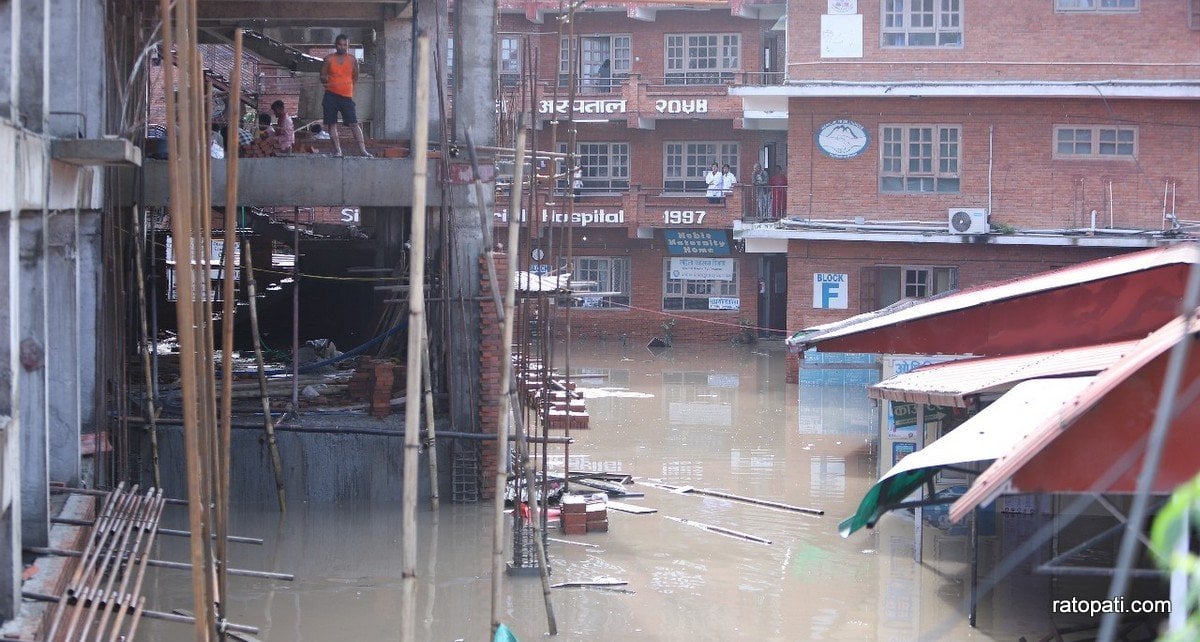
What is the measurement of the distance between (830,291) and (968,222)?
9.15 feet

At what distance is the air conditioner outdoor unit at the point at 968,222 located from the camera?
23.9m

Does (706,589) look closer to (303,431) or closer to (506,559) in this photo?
(506,559)

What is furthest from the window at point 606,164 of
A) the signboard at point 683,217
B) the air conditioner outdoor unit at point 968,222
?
the air conditioner outdoor unit at point 968,222

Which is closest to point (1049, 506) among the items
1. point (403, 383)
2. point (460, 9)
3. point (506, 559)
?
point (506, 559)

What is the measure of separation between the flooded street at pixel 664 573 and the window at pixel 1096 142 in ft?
34.0

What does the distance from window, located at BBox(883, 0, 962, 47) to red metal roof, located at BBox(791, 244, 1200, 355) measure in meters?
11.8

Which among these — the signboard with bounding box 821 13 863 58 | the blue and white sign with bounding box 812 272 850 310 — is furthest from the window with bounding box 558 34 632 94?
the blue and white sign with bounding box 812 272 850 310

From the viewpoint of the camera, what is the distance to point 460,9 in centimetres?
1361

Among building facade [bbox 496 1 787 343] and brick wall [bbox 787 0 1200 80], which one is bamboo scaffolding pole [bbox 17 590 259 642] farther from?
building facade [bbox 496 1 787 343]

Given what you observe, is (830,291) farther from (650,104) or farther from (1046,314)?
(1046,314)

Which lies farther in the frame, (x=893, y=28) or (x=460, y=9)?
(x=893, y=28)

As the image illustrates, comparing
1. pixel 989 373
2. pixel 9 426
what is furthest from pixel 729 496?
pixel 9 426

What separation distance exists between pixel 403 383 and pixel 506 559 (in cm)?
331

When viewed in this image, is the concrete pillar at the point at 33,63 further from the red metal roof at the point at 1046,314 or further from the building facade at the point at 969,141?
the building facade at the point at 969,141
